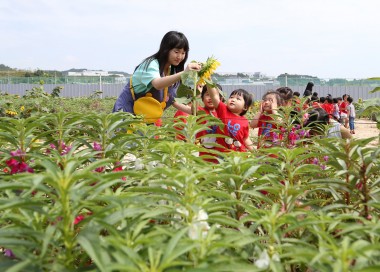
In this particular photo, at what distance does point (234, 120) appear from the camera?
3.50 meters

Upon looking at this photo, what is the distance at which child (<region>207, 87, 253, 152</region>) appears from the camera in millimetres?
3311

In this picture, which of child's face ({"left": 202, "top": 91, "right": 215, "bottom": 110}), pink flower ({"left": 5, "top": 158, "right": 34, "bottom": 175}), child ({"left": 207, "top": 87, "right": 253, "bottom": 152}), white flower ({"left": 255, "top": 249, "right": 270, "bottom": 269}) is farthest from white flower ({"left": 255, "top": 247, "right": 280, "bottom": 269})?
child's face ({"left": 202, "top": 91, "right": 215, "bottom": 110})

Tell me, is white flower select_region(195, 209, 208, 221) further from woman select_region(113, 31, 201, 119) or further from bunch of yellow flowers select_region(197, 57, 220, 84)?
woman select_region(113, 31, 201, 119)

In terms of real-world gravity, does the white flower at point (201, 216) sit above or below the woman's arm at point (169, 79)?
below

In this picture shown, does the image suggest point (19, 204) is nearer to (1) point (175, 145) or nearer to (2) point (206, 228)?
(2) point (206, 228)

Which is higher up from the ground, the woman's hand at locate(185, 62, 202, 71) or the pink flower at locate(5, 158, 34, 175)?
the woman's hand at locate(185, 62, 202, 71)

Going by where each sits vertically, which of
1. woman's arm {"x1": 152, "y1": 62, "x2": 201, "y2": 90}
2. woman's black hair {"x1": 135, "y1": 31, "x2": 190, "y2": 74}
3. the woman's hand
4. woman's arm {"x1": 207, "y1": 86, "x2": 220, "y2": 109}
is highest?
woman's black hair {"x1": 135, "y1": 31, "x2": 190, "y2": 74}

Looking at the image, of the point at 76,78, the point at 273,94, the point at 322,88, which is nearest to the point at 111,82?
the point at 76,78

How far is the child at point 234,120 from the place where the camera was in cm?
331

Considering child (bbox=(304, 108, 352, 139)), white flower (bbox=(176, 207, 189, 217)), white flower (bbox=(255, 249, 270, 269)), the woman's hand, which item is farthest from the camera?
child (bbox=(304, 108, 352, 139))

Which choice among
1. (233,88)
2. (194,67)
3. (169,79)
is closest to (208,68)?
(194,67)

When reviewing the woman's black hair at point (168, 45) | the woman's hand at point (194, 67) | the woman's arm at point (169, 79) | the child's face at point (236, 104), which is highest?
the woman's black hair at point (168, 45)

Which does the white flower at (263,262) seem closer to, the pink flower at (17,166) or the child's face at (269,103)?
the pink flower at (17,166)

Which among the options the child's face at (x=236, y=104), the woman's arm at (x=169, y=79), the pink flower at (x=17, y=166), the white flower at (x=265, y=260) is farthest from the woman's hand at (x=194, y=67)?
the white flower at (x=265, y=260)
